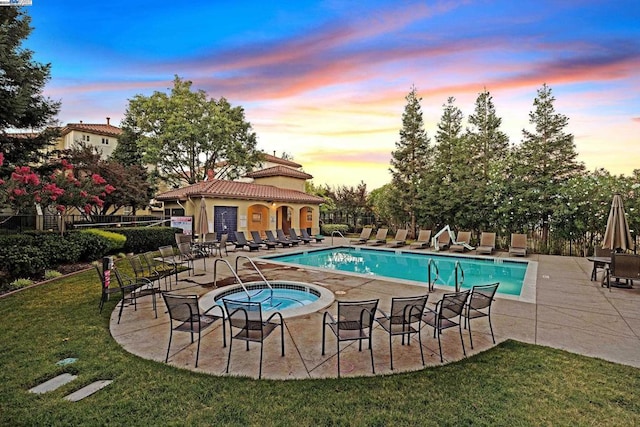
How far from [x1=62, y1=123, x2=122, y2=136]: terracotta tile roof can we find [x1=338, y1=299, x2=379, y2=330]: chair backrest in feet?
116

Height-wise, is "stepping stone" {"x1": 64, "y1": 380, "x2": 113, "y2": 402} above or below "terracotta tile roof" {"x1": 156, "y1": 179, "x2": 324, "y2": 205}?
below

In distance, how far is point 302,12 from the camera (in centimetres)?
1062

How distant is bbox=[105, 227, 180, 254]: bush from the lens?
13938 millimetres

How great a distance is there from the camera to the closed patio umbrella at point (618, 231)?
879 cm

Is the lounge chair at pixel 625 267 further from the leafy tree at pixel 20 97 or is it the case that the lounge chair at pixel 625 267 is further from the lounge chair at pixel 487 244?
the leafy tree at pixel 20 97

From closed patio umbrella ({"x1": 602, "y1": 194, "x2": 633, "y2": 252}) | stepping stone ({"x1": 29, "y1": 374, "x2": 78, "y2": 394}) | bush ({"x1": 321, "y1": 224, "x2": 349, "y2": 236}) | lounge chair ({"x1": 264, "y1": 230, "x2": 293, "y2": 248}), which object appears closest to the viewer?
stepping stone ({"x1": 29, "y1": 374, "x2": 78, "y2": 394})

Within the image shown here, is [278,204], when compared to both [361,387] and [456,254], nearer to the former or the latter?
[456,254]

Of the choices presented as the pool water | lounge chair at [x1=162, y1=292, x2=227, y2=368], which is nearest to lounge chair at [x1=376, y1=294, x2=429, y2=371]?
Result: lounge chair at [x1=162, y1=292, x2=227, y2=368]

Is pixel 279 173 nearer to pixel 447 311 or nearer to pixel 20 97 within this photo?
pixel 20 97

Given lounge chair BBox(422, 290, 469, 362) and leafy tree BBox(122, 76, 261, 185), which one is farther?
leafy tree BBox(122, 76, 261, 185)

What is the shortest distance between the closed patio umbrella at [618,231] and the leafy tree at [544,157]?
283 inches

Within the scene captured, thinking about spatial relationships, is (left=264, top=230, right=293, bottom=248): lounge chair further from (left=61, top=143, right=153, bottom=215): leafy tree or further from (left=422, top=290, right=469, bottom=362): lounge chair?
(left=422, top=290, right=469, bottom=362): lounge chair

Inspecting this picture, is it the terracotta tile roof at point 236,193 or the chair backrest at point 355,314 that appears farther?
the terracotta tile roof at point 236,193

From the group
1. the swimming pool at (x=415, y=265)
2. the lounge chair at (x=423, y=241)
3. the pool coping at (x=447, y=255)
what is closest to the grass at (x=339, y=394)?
the pool coping at (x=447, y=255)
